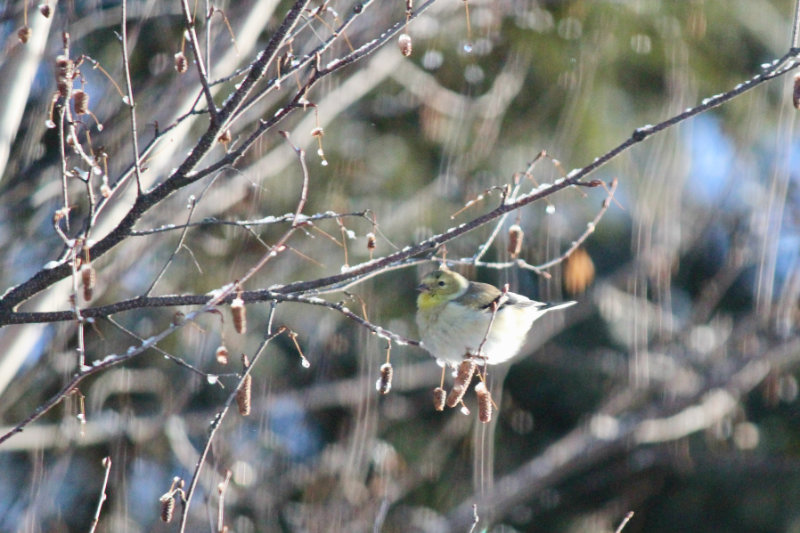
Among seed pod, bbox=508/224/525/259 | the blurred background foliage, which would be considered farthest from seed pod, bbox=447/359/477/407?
the blurred background foliage

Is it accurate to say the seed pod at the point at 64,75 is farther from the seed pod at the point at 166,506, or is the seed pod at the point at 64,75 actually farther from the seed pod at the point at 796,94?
the seed pod at the point at 796,94

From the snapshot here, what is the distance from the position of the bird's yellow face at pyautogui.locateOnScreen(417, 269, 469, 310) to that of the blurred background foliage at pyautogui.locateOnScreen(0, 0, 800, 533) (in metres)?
1.74

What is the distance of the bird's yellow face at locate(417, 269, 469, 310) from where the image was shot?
5.14 metres

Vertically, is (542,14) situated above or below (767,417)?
above

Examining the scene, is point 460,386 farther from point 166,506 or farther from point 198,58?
point 198,58

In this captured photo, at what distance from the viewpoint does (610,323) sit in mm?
9969

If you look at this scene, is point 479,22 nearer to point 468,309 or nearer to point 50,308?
point 468,309

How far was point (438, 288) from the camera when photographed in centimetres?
518

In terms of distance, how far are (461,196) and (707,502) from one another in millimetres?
4407

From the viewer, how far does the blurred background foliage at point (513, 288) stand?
24.0ft

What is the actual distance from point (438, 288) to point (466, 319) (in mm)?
448

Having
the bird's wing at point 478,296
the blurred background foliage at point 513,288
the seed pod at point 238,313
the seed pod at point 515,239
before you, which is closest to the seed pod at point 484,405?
the seed pod at point 515,239

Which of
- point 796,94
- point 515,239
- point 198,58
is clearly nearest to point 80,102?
point 198,58

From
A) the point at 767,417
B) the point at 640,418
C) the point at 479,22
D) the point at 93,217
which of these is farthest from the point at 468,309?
the point at 767,417
